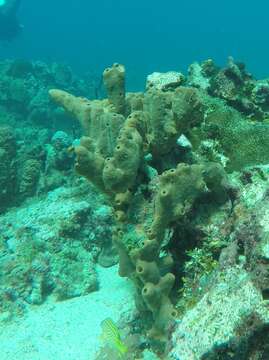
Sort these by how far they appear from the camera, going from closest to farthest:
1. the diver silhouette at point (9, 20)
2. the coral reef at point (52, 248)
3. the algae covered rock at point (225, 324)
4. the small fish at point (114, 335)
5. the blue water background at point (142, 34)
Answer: the algae covered rock at point (225, 324), the small fish at point (114, 335), the coral reef at point (52, 248), the diver silhouette at point (9, 20), the blue water background at point (142, 34)

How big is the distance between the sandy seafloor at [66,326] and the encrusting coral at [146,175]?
0.77 metres

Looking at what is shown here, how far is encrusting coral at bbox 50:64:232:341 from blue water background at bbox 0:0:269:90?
2832 centimetres

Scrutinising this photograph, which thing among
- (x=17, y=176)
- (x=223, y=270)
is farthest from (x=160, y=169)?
(x=17, y=176)

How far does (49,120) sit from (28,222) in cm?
949

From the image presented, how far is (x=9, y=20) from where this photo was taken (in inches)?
819

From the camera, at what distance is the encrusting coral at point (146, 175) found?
12.6ft

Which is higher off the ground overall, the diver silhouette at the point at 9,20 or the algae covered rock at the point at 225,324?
the diver silhouette at the point at 9,20

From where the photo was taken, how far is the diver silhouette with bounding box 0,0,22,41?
66.7 feet

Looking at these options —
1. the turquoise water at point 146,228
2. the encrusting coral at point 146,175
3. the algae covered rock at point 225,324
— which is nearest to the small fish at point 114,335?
the turquoise water at point 146,228

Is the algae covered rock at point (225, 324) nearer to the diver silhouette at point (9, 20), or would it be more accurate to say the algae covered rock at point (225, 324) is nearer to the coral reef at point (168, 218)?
the coral reef at point (168, 218)

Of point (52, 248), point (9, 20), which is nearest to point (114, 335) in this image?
point (52, 248)

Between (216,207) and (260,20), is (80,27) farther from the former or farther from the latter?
(216,207)

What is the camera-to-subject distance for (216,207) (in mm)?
4234

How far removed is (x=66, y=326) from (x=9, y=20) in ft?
63.0
